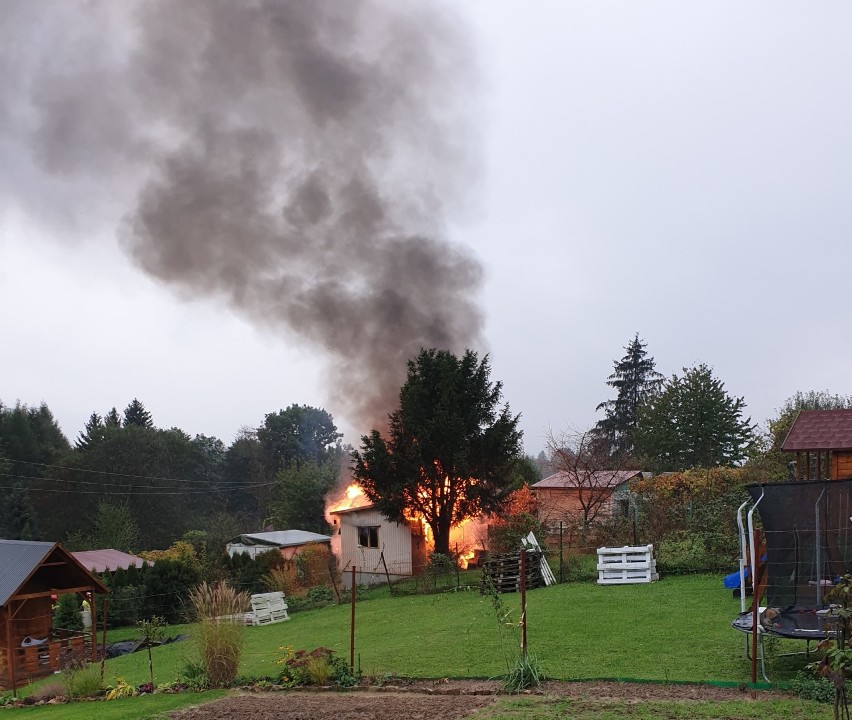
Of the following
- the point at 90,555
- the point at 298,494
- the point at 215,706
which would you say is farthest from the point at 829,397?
the point at 215,706

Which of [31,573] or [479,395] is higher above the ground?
[479,395]

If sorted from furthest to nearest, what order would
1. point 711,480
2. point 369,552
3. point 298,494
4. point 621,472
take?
point 298,494, point 621,472, point 369,552, point 711,480

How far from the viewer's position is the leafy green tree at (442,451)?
30516mm

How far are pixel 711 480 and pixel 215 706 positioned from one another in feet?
77.2

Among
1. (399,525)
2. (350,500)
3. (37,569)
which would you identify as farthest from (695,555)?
(350,500)

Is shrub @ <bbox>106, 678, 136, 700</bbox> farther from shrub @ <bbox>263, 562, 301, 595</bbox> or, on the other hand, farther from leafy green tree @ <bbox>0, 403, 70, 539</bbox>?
leafy green tree @ <bbox>0, 403, 70, 539</bbox>

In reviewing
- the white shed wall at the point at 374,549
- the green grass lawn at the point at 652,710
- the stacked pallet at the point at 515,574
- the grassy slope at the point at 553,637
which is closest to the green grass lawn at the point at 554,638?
the grassy slope at the point at 553,637

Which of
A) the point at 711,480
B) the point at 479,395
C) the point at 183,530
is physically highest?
the point at 479,395

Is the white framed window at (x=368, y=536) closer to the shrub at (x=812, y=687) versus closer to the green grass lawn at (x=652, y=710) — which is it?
the green grass lawn at (x=652, y=710)

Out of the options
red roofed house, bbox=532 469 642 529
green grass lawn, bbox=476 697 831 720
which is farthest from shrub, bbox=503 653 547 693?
red roofed house, bbox=532 469 642 529

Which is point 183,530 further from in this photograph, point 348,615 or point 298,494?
point 348,615

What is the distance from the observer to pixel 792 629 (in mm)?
9438

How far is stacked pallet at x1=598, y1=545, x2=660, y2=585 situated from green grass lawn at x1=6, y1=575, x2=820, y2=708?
52 centimetres

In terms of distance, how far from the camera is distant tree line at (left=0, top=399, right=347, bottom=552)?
52.7 metres
